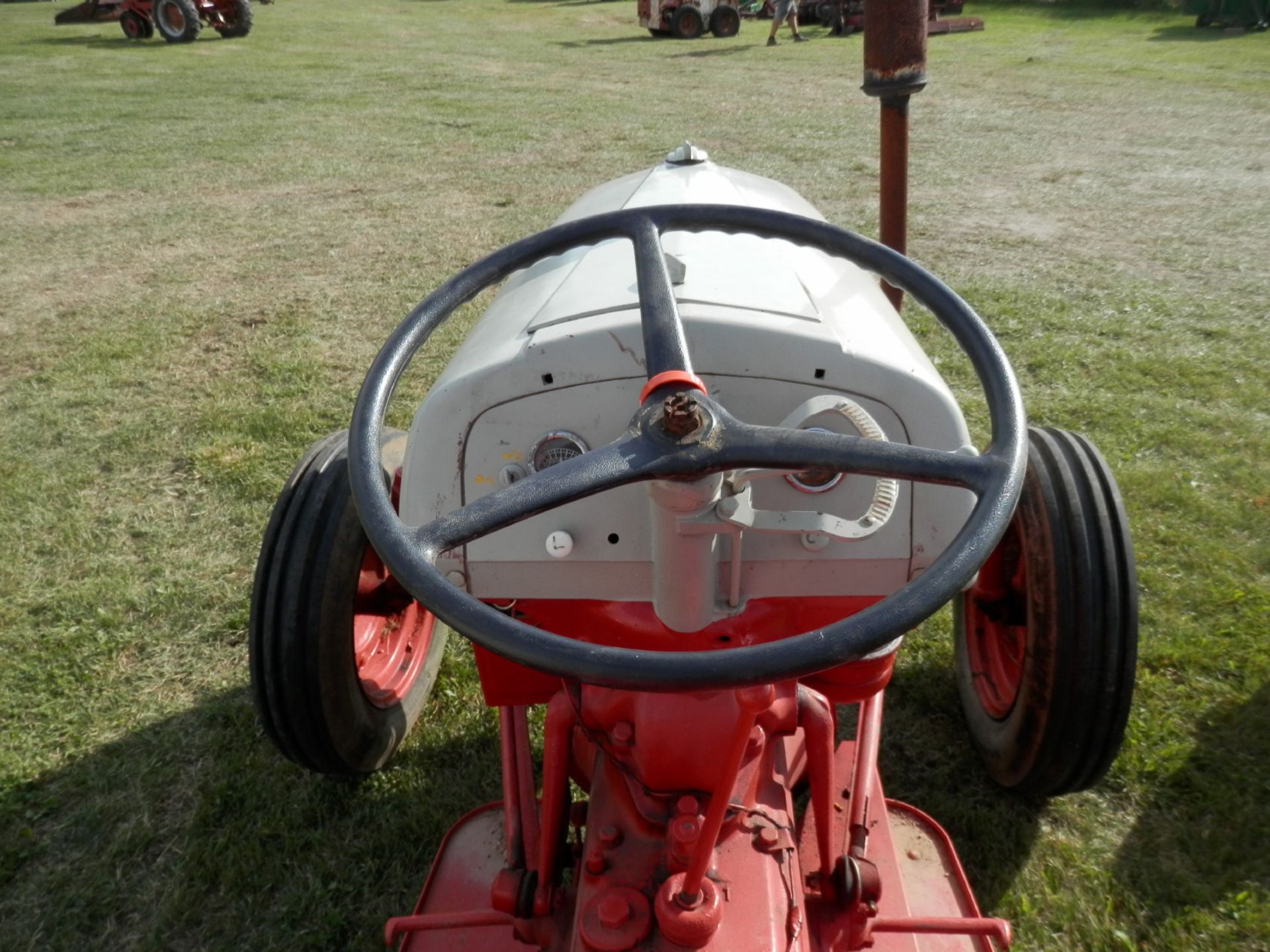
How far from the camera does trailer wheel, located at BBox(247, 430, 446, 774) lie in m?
1.85

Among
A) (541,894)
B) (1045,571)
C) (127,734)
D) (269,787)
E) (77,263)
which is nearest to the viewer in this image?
(541,894)

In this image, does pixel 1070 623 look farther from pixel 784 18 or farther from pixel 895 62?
pixel 784 18

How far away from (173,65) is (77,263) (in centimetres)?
840

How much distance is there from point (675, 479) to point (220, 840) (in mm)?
1536

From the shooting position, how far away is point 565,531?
134 centimetres

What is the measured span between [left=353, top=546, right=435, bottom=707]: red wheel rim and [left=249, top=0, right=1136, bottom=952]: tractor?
11 cm

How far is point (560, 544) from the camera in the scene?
1.32 meters

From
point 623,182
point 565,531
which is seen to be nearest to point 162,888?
point 565,531

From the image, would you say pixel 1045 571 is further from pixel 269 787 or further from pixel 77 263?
pixel 77 263

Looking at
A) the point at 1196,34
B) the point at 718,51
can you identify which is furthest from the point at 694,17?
the point at 1196,34

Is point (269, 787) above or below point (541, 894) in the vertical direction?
below

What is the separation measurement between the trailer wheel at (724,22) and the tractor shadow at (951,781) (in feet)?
49.4

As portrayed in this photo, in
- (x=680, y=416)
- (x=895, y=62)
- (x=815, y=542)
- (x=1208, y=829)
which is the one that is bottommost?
(x=1208, y=829)

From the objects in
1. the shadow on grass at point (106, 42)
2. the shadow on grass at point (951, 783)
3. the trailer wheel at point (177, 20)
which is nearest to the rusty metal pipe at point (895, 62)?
the shadow on grass at point (951, 783)
